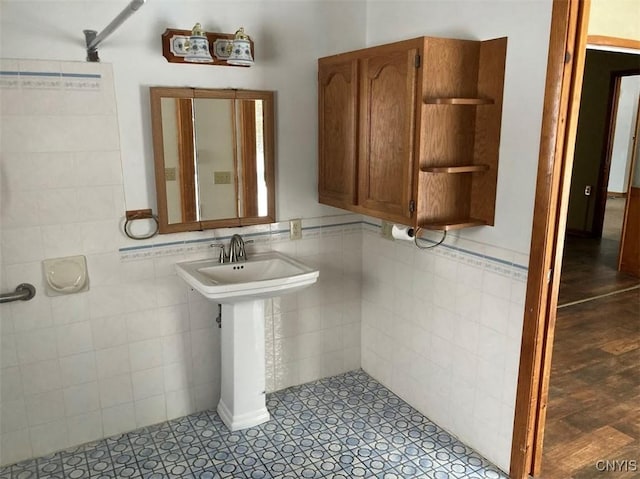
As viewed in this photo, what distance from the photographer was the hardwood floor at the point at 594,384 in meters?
2.54

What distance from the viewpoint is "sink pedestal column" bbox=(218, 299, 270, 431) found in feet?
8.86

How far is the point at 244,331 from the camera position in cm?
271

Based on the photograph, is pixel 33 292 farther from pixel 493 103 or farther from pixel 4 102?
pixel 493 103

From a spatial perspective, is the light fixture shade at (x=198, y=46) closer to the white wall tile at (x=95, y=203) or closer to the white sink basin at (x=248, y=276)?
the white wall tile at (x=95, y=203)

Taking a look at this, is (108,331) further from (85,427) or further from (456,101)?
(456,101)

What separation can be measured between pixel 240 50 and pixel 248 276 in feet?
3.72

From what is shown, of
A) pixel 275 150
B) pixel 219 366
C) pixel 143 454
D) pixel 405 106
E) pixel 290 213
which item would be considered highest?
pixel 405 106

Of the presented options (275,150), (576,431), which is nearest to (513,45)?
(275,150)

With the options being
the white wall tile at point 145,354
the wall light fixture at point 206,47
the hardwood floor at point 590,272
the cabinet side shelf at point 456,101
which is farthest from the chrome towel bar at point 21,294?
the hardwood floor at point 590,272

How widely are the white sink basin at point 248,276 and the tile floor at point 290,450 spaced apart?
782mm

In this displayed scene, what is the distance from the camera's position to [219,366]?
9.81 feet

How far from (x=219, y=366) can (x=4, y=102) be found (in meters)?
1.69

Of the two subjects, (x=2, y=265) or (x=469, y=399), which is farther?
(x=469, y=399)

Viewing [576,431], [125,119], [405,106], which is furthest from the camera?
[576,431]
